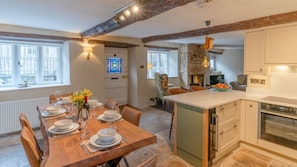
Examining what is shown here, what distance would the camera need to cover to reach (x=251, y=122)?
9.32ft

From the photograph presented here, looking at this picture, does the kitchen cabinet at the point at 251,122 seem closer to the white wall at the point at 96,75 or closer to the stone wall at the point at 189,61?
the white wall at the point at 96,75

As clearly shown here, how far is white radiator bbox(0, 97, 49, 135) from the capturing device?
11.6 ft

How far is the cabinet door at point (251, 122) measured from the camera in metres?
2.80

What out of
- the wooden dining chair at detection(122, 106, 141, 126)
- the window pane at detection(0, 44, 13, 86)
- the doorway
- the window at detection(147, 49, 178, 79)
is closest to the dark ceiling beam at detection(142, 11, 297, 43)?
the window at detection(147, 49, 178, 79)

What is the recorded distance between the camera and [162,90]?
564 cm

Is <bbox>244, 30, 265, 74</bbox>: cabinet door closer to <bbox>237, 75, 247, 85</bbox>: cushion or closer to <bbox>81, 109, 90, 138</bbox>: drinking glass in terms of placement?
<bbox>81, 109, 90, 138</bbox>: drinking glass

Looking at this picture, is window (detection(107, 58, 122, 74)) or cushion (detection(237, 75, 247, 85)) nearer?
window (detection(107, 58, 122, 74))

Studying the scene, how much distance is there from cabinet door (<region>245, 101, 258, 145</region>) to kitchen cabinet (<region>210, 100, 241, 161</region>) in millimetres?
131

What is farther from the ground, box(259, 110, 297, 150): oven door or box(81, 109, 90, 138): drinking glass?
box(81, 109, 90, 138): drinking glass

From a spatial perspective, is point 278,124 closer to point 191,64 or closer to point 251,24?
point 251,24

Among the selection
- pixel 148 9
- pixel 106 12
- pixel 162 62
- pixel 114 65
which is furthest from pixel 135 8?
pixel 162 62

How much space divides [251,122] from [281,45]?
133 centimetres

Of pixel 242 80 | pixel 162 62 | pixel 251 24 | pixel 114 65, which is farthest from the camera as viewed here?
pixel 242 80

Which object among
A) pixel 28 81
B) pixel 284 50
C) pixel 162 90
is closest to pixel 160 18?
pixel 284 50
